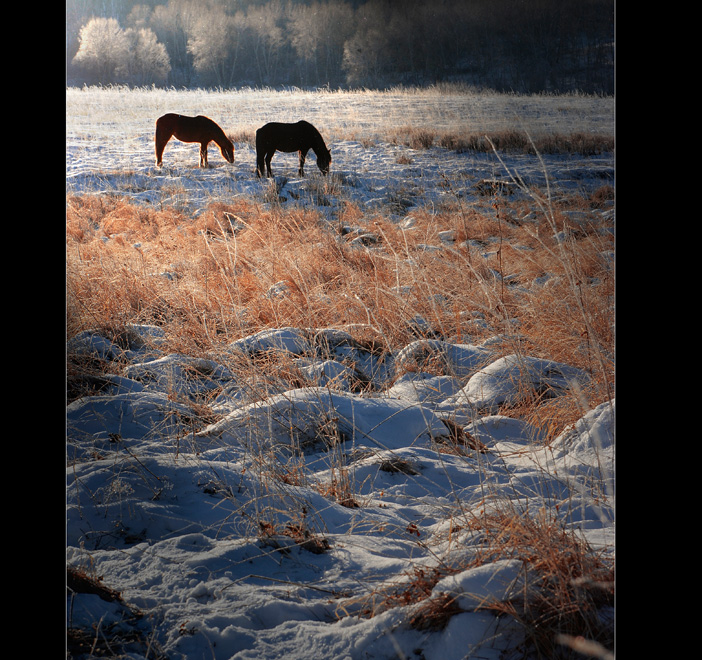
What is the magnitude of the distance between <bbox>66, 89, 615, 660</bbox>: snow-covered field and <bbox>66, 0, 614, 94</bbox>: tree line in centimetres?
8

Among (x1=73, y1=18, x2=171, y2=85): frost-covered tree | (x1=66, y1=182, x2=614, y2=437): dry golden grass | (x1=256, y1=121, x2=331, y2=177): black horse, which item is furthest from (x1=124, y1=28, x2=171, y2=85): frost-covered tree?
(x1=66, y1=182, x2=614, y2=437): dry golden grass

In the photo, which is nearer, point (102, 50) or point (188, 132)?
point (102, 50)

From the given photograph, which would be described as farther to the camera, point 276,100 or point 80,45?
point 276,100

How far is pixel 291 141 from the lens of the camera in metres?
2.27

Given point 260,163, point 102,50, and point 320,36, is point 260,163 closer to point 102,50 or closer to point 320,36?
point 320,36

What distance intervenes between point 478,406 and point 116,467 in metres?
0.97

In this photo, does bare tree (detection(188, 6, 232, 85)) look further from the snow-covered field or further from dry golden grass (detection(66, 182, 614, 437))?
dry golden grass (detection(66, 182, 614, 437))

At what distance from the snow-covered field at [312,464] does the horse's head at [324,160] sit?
0.05 metres

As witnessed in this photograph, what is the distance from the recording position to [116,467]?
4.01ft

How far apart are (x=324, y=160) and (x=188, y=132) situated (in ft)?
1.88

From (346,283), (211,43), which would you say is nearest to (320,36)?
(211,43)

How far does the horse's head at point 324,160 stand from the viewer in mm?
2265

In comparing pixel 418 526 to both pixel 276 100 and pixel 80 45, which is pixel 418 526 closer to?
pixel 276 100
